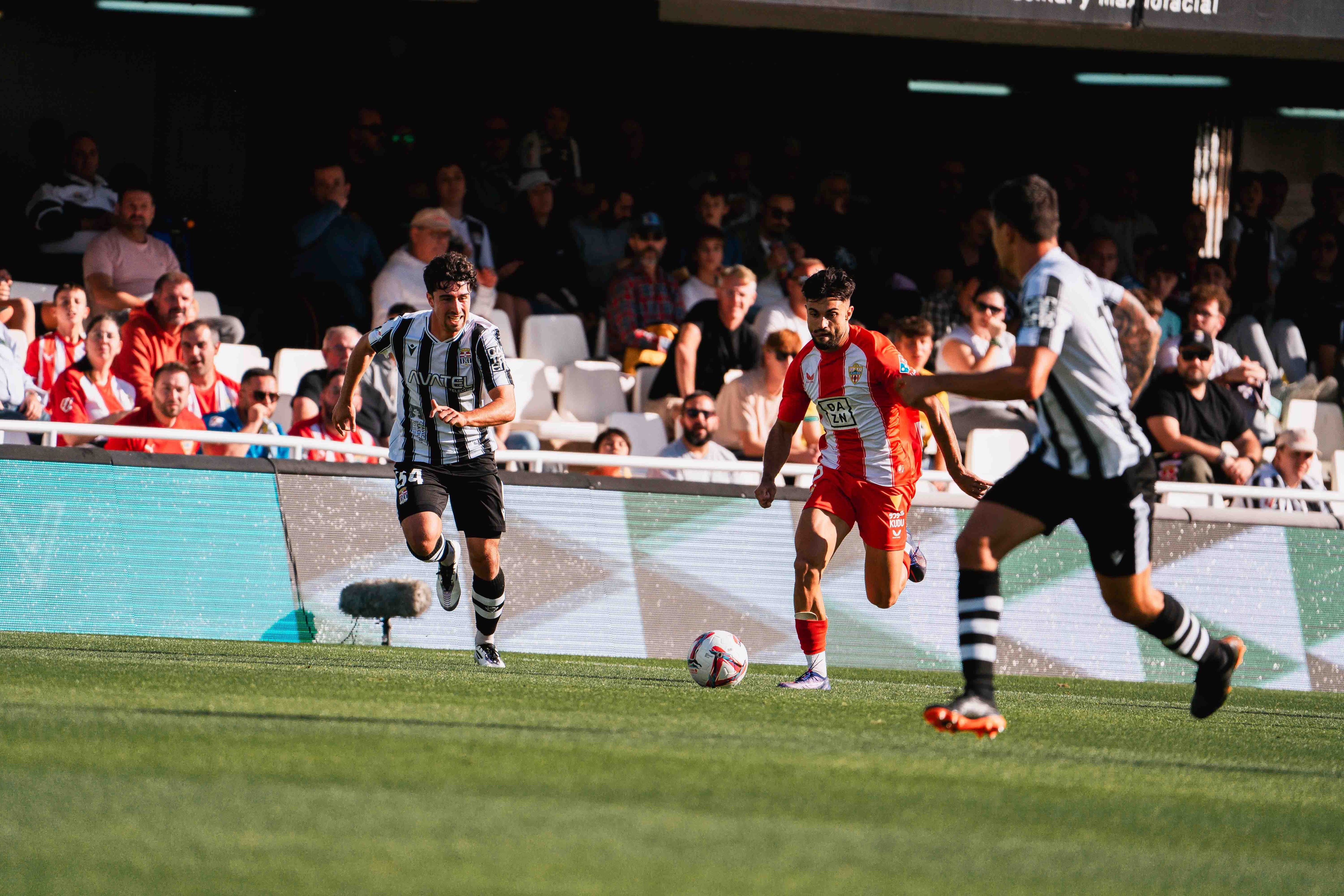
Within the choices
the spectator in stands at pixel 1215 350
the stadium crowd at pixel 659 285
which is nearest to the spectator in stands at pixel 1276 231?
the stadium crowd at pixel 659 285

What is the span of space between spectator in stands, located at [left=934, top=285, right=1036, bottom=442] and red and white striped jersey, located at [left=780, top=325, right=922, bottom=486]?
445 cm

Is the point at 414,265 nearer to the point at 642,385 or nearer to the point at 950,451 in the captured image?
the point at 642,385

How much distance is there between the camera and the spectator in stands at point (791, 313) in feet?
46.5

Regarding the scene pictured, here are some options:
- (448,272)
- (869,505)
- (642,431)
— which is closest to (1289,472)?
(642,431)

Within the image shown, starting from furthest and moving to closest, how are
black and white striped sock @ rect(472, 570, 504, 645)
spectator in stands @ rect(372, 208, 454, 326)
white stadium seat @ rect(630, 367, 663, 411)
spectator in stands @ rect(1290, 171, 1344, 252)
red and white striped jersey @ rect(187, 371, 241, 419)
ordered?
spectator in stands @ rect(1290, 171, 1344, 252)
white stadium seat @ rect(630, 367, 663, 411)
spectator in stands @ rect(372, 208, 454, 326)
red and white striped jersey @ rect(187, 371, 241, 419)
black and white striped sock @ rect(472, 570, 504, 645)

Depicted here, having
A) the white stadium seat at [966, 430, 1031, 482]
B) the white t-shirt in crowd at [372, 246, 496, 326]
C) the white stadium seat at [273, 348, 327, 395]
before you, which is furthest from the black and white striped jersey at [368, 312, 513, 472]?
the white stadium seat at [966, 430, 1031, 482]

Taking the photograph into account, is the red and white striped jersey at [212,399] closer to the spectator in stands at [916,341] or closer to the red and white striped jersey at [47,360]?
the red and white striped jersey at [47,360]

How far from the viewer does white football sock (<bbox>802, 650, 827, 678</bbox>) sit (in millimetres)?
9266

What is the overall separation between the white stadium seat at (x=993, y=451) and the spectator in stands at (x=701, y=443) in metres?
1.75

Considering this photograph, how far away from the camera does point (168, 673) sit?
738cm

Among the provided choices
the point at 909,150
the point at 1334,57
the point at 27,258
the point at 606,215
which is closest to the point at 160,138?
the point at 27,258

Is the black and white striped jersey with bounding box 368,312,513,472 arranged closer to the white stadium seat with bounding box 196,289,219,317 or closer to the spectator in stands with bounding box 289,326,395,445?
the spectator in stands with bounding box 289,326,395,445

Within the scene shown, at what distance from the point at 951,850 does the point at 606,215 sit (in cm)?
1214

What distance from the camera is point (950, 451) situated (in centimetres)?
891
